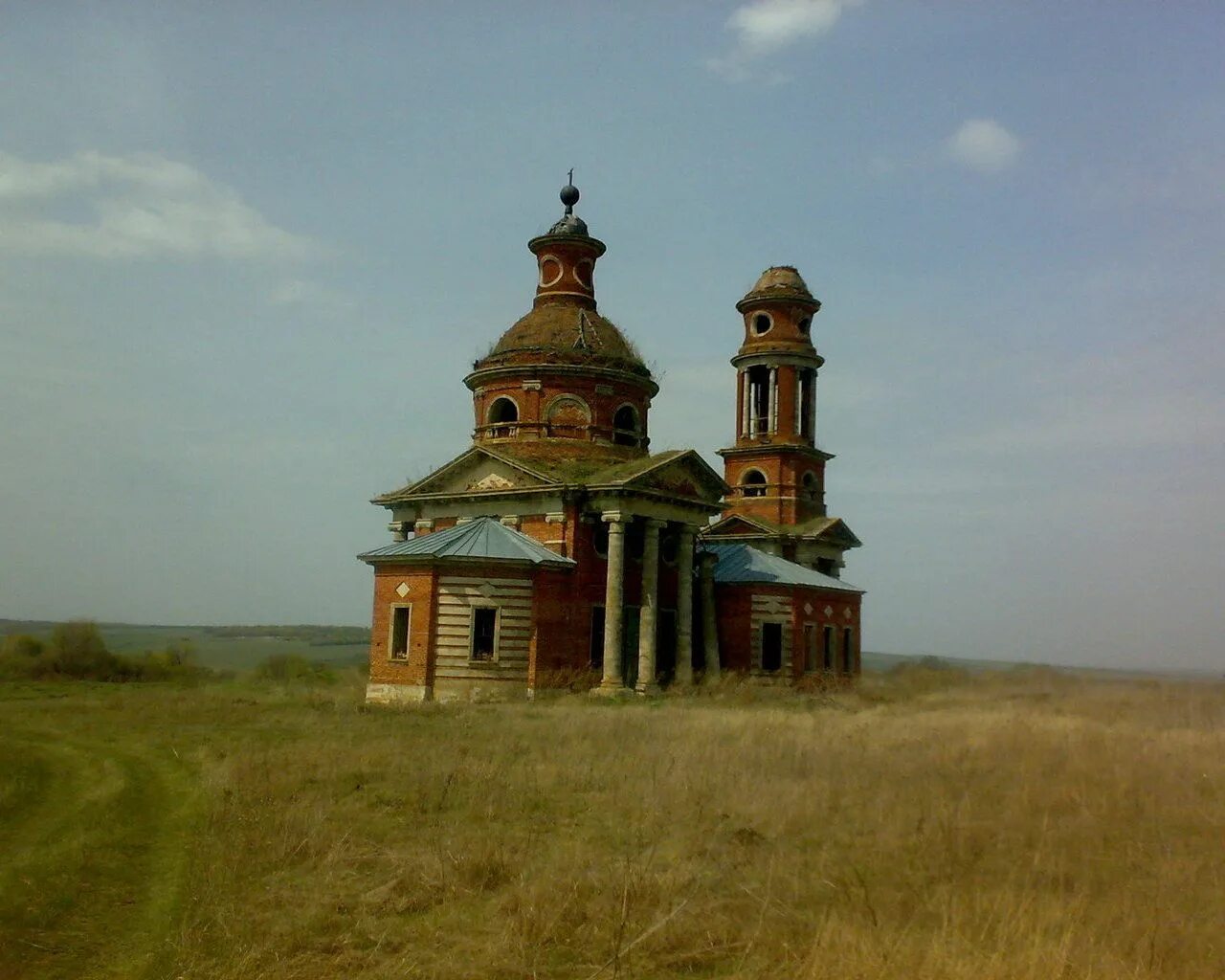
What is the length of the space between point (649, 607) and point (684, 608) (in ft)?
7.52

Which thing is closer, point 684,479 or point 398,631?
point 398,631

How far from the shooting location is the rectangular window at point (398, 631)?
1181 inches

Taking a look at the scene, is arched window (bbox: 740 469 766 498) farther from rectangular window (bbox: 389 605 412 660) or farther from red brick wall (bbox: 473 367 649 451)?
rectangular window (bbox: 389 605 412 660)

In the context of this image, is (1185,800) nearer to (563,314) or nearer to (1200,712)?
(1200,712)

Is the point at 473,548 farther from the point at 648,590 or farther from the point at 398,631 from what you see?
the point at 648,590

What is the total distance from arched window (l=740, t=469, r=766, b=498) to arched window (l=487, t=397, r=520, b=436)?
14127mm

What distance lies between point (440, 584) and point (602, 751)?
1344cm

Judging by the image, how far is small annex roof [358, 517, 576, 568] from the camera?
96.8ft

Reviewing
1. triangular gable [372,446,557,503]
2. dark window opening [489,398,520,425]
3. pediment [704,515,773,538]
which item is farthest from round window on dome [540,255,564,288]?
pediment [704,515,773,538]

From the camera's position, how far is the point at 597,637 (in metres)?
32.2

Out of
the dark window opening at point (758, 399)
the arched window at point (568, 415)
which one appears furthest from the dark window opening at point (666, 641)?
the dark window opening at point (758, 399)

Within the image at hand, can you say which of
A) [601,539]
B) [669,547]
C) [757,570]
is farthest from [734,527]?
[601,539]

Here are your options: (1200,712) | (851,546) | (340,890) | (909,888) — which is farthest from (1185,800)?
(851,546)

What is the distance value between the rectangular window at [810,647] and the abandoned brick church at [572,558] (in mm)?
95
